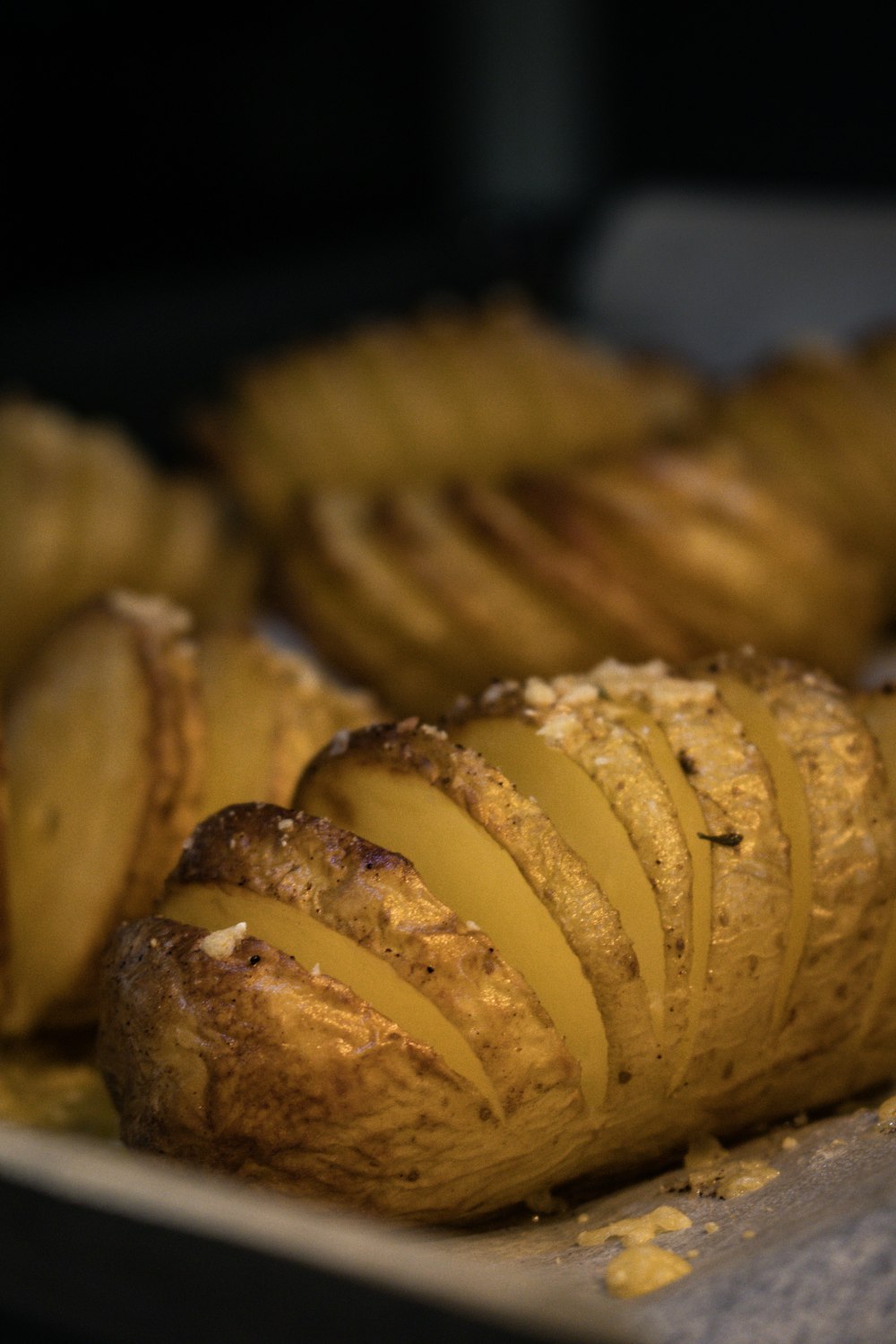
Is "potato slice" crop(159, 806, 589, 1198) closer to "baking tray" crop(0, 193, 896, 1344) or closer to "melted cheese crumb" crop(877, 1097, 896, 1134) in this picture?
"baking tray" crop(0, 193, 896, 1344)

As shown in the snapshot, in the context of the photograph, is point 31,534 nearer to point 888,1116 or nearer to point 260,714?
point 260,714

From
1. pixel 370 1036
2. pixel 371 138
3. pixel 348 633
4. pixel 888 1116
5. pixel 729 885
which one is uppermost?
pixel 371 138

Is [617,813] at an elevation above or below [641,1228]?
above

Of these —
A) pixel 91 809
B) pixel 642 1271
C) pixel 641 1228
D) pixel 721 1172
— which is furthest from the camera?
pixel 91 809

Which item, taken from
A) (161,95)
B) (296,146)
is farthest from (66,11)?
(296,146)

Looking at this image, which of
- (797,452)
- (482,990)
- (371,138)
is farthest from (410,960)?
(371,138)

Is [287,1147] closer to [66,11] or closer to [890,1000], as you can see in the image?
[890,1000]
